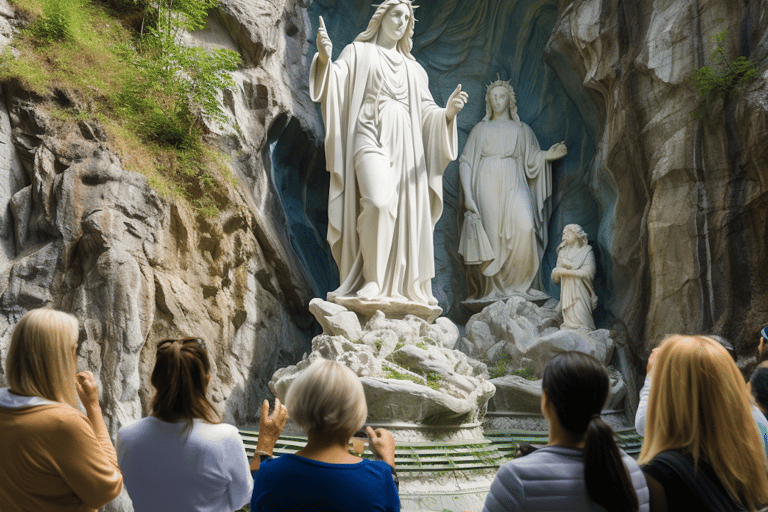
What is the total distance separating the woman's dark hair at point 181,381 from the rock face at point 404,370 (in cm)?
319

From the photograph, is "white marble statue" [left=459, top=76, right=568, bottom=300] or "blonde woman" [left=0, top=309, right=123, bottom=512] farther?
"white marble statue" [left=459, top=76, right=568, bottom=300]

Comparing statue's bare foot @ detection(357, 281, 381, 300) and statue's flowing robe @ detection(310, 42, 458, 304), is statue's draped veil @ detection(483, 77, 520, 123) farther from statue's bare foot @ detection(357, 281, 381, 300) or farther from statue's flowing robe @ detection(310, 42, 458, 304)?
statue's bare foot @ detection(357, 281, 381, 300)

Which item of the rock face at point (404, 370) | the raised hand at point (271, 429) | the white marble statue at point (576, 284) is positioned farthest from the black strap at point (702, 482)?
the white marble statue at point (576, 284)

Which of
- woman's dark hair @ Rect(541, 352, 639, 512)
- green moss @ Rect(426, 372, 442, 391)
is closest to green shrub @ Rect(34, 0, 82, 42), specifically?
green moss @ Rect(426, 372, 442, 391)

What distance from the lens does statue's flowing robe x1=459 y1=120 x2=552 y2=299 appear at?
864cm

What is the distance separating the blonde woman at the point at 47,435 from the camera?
6.82 ft

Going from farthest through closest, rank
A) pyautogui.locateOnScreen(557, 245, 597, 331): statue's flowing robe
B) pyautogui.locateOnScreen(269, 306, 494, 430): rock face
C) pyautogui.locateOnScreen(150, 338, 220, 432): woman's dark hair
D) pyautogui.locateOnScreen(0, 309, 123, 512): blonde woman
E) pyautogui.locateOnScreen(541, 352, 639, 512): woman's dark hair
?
pyautogui.locateOnScreen(557, 245, 597, 331): statue's flowing robe, pyautogui.locateOnScreen(269, 306, 494, 430): rock face, pyautogui.locateOnScreen(150, 338, 220, 432): woman's dark hair, pyautogui.locateOnScreen(0, 309, 123, 512): blonde woman, pyautogui.locateOnScreen(541, 352, 639, 512): woman's dark hair

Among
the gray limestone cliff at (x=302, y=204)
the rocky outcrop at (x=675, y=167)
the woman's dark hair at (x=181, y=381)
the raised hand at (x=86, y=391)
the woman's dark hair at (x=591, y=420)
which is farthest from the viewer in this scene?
the rocky outcrop at (x=675, y=167)

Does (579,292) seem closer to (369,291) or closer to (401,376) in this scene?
(369,291)

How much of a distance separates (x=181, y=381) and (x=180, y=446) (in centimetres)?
21

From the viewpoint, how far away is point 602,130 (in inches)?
339

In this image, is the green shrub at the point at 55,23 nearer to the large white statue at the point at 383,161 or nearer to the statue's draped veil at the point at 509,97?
the large white statue at the point at 383,161

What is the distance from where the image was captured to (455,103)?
23.9ft

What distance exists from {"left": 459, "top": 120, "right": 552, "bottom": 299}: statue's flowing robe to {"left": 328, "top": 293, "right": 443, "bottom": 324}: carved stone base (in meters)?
2.02
